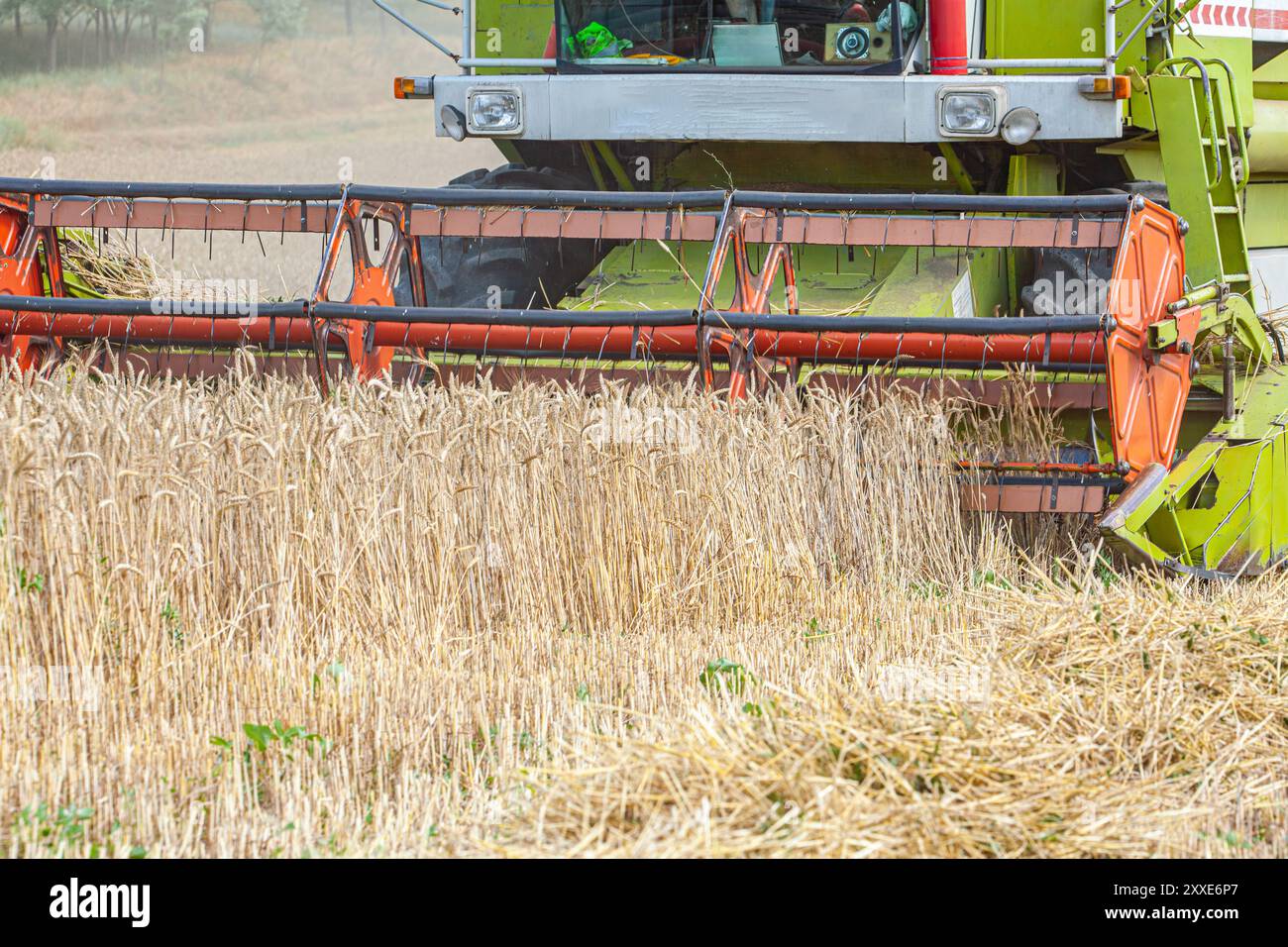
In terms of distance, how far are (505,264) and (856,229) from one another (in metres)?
1.61

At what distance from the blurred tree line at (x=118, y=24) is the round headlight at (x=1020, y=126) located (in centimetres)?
2726

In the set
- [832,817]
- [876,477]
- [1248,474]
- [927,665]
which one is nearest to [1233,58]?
[1248,474]

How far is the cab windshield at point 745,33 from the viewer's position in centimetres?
574

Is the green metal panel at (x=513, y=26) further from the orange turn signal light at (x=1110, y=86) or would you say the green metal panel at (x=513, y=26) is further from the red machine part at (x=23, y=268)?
the orange turn signal light at (x=1110, y=86)

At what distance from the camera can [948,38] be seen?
569cm

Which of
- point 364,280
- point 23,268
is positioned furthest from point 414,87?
point 23,268

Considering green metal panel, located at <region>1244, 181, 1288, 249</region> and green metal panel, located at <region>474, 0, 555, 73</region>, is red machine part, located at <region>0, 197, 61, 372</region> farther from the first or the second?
green metal panel, located at <region>1244, 181, 1288, 249</region>

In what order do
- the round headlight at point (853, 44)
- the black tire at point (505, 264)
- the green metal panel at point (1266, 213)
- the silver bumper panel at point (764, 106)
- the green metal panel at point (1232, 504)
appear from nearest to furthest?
the green metal panel at point (1232, 504)
the silver bumper panel at point (764, 106)
the round headlight at point (853, 44)
the black tire at point (505, 264)
the green metal panel at point (1266, 213)

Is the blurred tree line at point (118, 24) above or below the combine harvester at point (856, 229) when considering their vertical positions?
above

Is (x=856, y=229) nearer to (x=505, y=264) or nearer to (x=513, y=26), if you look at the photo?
(x=505, y=264)

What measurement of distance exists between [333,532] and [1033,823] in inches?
73.8

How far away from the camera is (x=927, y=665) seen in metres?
3.64

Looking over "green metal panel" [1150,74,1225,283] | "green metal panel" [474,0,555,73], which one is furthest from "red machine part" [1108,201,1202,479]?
"green metal panel" [474,0,555,73]

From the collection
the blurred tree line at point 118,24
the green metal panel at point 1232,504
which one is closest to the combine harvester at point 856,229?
the green metal panel at point 1232,504
